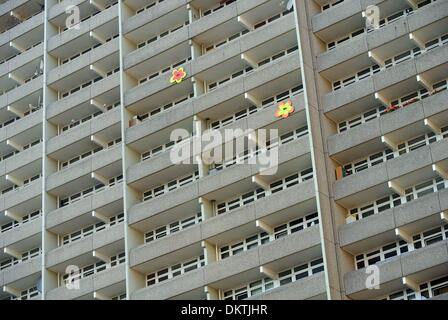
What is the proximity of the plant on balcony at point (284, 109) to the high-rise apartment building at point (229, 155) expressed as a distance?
0.12 metres

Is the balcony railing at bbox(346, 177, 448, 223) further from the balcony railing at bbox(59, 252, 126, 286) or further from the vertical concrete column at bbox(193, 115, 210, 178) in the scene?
the balcony railing at bbox(59, 252, 126, 286)

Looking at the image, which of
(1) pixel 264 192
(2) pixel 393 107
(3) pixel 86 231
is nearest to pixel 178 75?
(1) pixel 264 192

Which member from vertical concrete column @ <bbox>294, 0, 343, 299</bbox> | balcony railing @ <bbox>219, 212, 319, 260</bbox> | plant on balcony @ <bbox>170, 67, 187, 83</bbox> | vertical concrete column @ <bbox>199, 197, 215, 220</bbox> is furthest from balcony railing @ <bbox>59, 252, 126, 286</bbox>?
vertical concrete column @ <bbox>294, 0, 343, 299</bbox>

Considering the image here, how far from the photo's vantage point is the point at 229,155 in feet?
202

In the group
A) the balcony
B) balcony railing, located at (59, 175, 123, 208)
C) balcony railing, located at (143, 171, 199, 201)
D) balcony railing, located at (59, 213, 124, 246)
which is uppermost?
balcony railing, located at (59, 175, 123, 208)

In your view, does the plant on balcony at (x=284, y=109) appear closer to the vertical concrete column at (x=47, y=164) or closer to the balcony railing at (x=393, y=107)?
Result: the balcony railing at (x=393, y=107)

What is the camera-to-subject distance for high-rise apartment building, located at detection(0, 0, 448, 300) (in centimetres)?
5538

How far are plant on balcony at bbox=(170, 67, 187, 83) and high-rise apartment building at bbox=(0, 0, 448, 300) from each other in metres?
0.18

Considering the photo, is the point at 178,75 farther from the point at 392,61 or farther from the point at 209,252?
the point at 392,61

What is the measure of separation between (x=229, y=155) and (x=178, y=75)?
22.6ft

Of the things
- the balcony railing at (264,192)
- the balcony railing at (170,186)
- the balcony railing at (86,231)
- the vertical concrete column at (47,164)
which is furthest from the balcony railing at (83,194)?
the balcony railing at (264,192)

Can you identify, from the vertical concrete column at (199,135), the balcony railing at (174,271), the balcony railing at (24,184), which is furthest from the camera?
the balcony railing at (24,184)

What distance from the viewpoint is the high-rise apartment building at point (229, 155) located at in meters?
55.4
